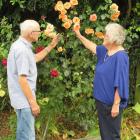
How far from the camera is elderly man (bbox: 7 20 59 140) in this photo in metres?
5.49

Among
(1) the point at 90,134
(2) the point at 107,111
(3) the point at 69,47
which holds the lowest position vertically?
(1) the point at 90,134

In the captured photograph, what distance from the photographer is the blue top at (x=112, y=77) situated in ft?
18.7

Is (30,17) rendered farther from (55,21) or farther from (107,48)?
(107,48)

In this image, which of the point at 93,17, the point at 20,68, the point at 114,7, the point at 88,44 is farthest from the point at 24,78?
the point at 114,7

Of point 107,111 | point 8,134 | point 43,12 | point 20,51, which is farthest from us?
point 43,12

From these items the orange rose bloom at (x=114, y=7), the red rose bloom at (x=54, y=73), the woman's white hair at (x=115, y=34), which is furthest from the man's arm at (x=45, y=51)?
the orange rose bloom at (x=114, y=7)

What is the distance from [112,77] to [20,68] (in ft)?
3.39

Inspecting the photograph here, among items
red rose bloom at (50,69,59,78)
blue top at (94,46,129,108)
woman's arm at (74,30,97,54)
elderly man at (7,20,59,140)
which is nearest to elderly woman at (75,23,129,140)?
blue top at (94,46,129,108)

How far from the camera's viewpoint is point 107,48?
5.90 m

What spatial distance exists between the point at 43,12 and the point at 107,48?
247 centimetres

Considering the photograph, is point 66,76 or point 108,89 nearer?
point 108,89

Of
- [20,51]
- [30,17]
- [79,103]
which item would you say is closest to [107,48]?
[20,51]

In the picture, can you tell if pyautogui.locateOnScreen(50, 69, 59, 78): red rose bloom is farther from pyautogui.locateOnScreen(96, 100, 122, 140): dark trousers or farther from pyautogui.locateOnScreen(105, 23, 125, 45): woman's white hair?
pyautogui.locateOnScreen(105, 23, 125, 45): woman's white hair

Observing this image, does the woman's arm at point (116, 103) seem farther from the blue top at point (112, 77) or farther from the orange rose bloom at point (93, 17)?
the orange rose bloom at point (93, 17)
